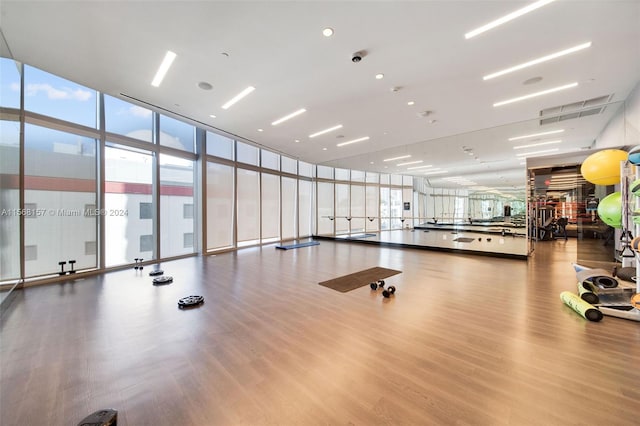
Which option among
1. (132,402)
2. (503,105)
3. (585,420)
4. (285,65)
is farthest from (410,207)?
(132,402)

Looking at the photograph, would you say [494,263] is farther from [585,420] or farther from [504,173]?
[504,173]

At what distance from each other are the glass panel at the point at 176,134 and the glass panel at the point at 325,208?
6625 mm

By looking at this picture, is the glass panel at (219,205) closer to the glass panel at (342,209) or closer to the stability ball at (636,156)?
the glass panel at (342,209)

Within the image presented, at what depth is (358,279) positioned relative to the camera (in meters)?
4.95

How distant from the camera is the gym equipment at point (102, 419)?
57.2 inches

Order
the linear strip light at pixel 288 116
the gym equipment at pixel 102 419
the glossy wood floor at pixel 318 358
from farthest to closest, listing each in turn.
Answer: the linear strip light at pixel 288 116 → the glossy wood floor at pixel 318 358 → the gym equipment at pixel 102 419

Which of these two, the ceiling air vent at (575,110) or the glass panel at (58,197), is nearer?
the glass panel at (58,197)

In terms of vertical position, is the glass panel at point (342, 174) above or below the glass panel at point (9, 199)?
above

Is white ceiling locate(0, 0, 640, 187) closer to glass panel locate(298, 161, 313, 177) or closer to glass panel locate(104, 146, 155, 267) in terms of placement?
glass panel locate(104, 146, 155, 267)

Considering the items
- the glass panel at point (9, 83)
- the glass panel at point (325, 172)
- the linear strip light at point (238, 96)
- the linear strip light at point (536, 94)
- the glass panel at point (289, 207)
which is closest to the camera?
the glass panel at point (9, 83)

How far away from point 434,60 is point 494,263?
17.3 feet

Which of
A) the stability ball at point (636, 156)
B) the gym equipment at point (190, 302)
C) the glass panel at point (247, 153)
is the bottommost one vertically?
the gym equipment at point (190, 302)

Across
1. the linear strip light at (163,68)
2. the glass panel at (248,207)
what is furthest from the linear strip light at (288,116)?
the glass panel at (248,207)

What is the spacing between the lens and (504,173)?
1127 cm
